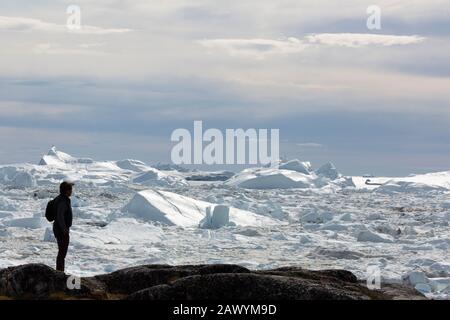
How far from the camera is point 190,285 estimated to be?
830 cm

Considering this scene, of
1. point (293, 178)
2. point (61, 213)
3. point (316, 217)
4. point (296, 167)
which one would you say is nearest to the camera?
point (61, 213)

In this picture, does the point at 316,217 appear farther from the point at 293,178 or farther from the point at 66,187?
the point at 293,178

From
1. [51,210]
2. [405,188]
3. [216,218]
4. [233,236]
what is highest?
[51,210]

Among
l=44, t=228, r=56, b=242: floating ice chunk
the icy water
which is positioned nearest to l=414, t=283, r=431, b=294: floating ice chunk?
the icy water

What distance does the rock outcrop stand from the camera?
26.9 ft

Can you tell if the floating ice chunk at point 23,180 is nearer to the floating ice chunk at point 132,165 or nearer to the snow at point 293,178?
the snow at point 293,178

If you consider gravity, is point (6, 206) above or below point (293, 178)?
above

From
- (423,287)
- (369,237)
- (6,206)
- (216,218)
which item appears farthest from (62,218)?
(6,206)

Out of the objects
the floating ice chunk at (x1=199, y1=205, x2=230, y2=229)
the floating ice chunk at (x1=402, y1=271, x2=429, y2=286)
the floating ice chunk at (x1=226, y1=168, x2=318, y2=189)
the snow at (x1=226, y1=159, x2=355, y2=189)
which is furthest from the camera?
the snow at (x1=226, y1=159, x2=355, y2=189)

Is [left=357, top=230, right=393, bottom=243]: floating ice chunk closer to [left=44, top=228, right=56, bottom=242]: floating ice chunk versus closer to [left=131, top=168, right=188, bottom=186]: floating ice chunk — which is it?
[left=44, top=228, right=56, bottom=242]: floating ice chunk

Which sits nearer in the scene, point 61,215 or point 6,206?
point 61,215

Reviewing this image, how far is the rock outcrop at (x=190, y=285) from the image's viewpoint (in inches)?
323

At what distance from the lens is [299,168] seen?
342ft
